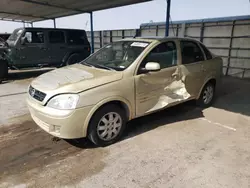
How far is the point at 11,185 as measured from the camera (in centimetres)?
237

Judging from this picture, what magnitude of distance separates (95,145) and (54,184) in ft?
3.05

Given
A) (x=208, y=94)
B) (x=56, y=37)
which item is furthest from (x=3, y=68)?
(x=208, y=94)

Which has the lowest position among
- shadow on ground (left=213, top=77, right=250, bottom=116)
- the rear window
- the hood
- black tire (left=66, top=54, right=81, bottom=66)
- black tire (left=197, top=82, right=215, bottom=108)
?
shadow on ground (left=213, top=77, right=250, bottom=116)

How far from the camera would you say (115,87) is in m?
3.03

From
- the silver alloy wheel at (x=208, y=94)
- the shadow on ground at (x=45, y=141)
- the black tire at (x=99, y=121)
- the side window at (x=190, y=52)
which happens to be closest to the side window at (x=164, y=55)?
the side window at (x=190, y=52)

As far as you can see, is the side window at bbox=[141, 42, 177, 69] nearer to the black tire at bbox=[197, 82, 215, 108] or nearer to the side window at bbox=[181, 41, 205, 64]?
the side window at bbox=[181, 41, 205, 64]

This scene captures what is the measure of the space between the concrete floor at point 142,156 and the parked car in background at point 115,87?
381 mm

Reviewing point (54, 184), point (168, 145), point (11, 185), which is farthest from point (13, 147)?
point (168, 145)

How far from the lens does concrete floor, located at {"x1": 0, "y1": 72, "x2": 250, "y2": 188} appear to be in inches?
96.9

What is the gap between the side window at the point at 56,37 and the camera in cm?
898

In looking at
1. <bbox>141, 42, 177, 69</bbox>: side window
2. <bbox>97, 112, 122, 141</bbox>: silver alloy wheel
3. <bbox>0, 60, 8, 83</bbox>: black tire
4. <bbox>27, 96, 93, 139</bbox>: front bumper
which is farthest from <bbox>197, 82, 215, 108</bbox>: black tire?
<bbox>0, 60, 8, 83</bbox>: black tire

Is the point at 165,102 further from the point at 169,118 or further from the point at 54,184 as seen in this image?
the point at 54,184

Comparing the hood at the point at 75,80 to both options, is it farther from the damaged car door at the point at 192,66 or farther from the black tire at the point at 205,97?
the black tire at the point at 205,97

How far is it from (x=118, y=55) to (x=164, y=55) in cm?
86
